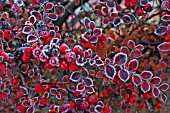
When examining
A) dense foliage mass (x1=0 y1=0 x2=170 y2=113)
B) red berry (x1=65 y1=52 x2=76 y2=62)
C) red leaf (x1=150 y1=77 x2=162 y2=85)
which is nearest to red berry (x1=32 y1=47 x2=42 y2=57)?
dense foliage mass (x1=0 y1=0 x2=170 y2=113)

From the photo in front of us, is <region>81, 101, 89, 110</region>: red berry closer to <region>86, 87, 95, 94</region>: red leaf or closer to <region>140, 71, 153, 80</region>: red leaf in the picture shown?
<region>86, 87, 95, 94</region>: red leaf

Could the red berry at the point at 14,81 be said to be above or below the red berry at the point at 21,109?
above

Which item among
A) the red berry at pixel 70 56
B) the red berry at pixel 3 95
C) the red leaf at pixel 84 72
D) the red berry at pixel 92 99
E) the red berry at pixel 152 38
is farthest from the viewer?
the red berry at pixel 152 38

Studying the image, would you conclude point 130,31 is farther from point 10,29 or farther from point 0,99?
point 0,99

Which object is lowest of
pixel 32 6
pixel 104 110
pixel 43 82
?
pixel 104 110

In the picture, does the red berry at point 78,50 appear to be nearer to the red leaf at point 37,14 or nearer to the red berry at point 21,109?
the red leaf at point 37,14

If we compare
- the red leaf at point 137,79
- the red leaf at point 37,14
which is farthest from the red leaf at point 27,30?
the red leaf at point 137,79

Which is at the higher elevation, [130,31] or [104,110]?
[130,31]

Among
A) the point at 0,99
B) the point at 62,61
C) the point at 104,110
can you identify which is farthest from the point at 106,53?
the point at 0,99
